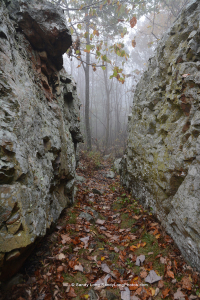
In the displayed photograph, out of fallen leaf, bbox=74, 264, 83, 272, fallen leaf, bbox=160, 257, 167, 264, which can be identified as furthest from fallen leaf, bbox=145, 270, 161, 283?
fallen leaf, bbox=74, 264, 83, 272

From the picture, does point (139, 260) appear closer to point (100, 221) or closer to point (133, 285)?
point (133, 285)

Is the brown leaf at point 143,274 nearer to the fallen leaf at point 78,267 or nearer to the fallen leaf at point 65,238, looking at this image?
the fallen leaf at point 78,267

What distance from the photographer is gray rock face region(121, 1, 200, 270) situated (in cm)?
287

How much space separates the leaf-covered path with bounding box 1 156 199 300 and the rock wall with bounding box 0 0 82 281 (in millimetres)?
434

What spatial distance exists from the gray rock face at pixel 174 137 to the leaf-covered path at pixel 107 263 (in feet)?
1.17

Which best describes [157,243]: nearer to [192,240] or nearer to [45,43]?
[192,240]

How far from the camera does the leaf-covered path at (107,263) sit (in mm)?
2316

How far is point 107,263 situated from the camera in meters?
2.86

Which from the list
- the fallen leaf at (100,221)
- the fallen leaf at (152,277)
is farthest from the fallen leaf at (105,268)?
the fallen leaf at (100,221)

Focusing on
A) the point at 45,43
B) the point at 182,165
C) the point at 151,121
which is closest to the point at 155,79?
the point at 151,121

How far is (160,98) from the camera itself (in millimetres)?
4391

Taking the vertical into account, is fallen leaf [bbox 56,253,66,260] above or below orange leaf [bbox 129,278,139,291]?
above

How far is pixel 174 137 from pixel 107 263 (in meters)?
2.87

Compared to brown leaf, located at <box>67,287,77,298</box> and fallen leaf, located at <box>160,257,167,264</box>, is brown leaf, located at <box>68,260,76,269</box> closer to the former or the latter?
brown leaf, located at <box>67,287,77,298</box>
